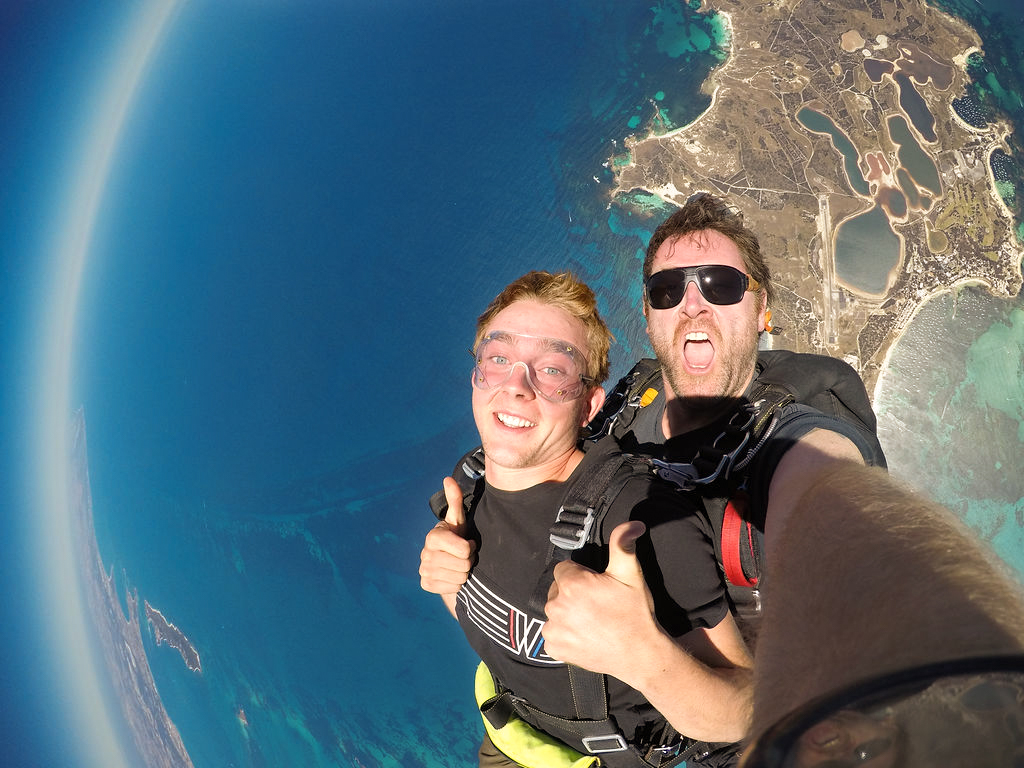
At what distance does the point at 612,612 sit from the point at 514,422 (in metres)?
0.56

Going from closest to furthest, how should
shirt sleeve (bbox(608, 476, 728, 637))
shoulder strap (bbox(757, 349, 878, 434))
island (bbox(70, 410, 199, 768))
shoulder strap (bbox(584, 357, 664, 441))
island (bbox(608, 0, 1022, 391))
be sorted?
shirt sleeve (bbox(608, 476, 728, 637)) → shoulder strap (bbox(757, 349, 878, 434)) → shoulder strap (bbox(584, 357, 664, 441)) → island (bbox(608, 0, 1022, 391)) → island (bbox(70, 410, 199, 768))

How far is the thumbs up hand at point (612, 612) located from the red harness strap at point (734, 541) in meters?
0.48

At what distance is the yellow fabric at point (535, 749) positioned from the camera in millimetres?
1407

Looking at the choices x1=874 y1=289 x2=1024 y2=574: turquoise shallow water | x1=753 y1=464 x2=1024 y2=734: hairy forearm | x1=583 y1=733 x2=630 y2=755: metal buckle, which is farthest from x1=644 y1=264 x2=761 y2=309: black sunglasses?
x1=874 y1=289 x2=1024 y2=574: turquoise shallow water

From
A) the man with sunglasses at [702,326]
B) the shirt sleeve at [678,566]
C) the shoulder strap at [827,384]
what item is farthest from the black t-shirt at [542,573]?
the shoulder strap at [827,384]

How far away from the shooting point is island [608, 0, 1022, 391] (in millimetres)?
3375

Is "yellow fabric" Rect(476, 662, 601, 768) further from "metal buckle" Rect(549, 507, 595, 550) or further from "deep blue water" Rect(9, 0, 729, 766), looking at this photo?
"deep blue water" Rect(9, 0, 729, 766)

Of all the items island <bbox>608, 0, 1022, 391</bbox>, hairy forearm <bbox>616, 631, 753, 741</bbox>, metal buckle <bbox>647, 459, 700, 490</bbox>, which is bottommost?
hairy forearm <bbox>616, 631, 753, 741</bbox>

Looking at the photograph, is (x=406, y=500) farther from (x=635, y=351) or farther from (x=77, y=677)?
(x=77, y=677)

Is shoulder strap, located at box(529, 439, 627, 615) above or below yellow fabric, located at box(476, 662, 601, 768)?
above

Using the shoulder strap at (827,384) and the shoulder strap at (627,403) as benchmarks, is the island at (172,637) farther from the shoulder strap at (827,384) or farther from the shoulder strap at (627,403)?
the shoulder strap at (827,384)

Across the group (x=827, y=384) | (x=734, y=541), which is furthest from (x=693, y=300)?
(x=734, y=541)

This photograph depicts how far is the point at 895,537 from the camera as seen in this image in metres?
0.62

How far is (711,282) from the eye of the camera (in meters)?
1.77
